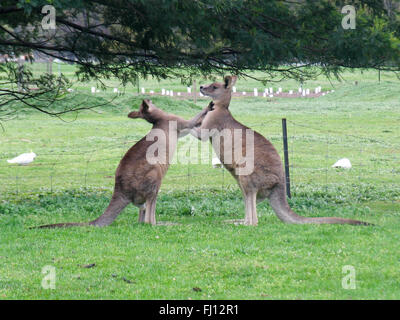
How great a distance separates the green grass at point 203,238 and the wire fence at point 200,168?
49 mm

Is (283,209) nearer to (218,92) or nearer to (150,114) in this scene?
(218,92)

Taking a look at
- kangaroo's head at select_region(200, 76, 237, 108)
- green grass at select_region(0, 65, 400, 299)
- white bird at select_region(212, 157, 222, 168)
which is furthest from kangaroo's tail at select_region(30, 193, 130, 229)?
white bird at select_region(212, 157, 222, 168)

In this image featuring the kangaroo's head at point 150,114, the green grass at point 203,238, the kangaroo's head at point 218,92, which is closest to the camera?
the green grass at point 203,238

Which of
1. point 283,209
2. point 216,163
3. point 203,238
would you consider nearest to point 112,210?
point 203,238

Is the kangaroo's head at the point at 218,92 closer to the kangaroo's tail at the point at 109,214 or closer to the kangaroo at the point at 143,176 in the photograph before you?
the kangaroo at the point at 143,176

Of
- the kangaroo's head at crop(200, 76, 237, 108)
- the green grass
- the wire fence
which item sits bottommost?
the green grass

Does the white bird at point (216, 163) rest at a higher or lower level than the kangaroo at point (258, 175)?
higher

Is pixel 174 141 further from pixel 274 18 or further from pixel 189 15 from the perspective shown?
pixel 274 18

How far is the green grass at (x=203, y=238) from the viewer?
6.15m

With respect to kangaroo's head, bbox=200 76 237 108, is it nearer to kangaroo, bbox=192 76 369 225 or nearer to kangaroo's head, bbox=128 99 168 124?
kangaroo, bbox=192 76 369 225

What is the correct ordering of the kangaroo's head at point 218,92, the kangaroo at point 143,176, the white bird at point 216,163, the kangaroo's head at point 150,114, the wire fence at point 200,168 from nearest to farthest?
the kangaroo at point 143,176
the kangaroo's head at point 150,114
the kangaroo's head at point 218,92
the wire fence at point 200,168
the white bird at point 216,163

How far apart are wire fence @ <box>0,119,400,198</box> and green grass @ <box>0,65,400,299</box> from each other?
49 millimetres

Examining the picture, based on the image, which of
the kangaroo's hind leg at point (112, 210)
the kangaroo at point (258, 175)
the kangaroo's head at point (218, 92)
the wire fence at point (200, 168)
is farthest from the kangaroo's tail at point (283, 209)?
the wire fence at point (200, 168)

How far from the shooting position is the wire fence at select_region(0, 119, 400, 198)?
15.1 metres
